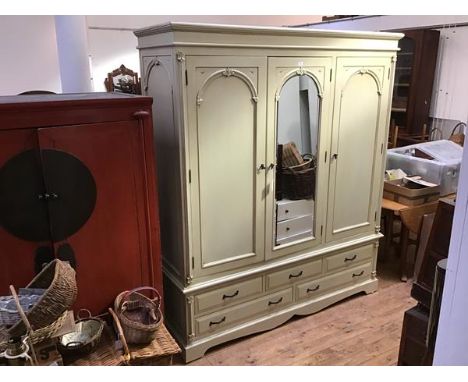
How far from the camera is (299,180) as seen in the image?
277cm

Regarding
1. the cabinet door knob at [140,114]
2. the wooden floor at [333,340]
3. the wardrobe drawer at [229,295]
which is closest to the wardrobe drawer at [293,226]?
the wardrobe drawer at [229,295]

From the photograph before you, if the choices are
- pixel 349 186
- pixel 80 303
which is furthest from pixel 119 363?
pixel 349 186

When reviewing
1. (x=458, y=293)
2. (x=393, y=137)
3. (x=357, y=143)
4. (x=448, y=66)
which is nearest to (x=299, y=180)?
(x=357, y=143)

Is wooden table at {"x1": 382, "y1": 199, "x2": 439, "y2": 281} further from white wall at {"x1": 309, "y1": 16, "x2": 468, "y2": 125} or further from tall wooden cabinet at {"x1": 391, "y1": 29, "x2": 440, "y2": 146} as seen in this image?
tall wooden cabinet at {"x1": 391, "y1": 29, "x2": 440, "y2": 146}

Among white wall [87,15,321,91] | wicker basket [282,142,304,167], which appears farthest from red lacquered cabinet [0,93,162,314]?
white wall [87,15,321,91]

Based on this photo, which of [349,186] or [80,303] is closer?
[80,303]

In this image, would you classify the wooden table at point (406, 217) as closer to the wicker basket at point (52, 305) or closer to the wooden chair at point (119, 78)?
the wicker basket at point (52, 305)

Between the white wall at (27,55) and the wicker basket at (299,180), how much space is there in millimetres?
4144

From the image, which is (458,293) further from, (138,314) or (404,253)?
(404,253)

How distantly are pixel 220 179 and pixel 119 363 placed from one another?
3.57 feet

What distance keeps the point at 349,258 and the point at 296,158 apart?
913 mm

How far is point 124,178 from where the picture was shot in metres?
2.08

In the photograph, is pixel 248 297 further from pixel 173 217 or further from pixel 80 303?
pixel 80 303

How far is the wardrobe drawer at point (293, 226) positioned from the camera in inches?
109
